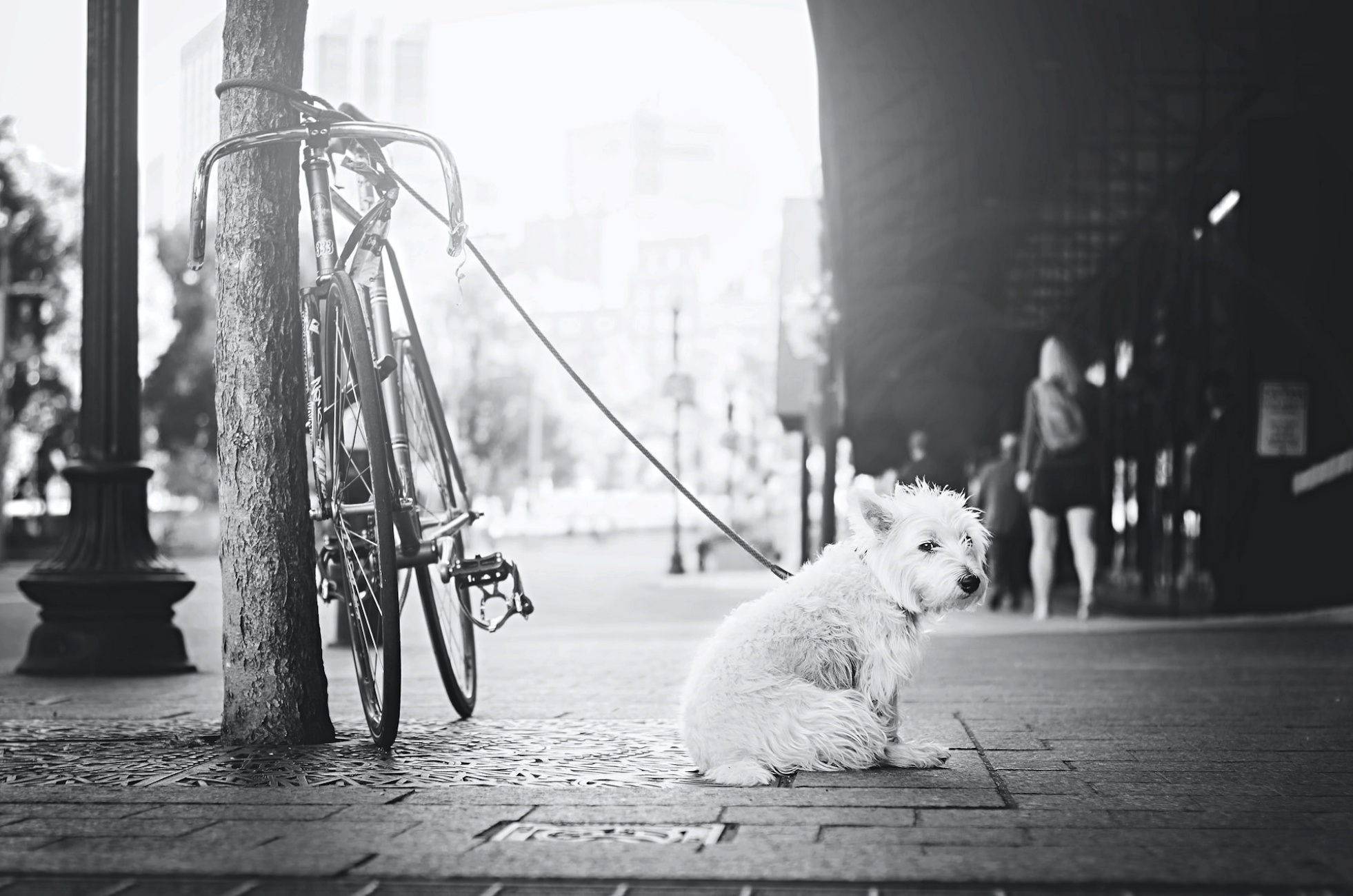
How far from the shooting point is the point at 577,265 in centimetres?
17250

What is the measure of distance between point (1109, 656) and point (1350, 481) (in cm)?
511

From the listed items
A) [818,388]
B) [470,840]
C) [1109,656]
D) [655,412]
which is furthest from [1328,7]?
[655,412]

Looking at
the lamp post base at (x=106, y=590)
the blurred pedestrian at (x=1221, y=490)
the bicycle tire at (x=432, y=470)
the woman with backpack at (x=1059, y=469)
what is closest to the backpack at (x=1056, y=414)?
the woman with backpack at (x=1059, y=469)

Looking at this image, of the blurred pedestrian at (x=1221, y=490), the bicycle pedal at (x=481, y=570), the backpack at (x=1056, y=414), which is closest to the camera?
the bicycle pedal at (x=481, y=570)

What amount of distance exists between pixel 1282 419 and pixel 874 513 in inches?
405

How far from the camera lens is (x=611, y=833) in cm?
364

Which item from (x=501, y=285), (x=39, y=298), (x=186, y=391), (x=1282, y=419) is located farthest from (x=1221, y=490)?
(x=186, y=391)

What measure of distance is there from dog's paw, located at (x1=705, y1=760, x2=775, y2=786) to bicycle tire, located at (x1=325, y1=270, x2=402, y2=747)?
1.11 metres

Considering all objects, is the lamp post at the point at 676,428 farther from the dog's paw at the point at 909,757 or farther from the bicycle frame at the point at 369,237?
the dog's paw at the point at 909,757

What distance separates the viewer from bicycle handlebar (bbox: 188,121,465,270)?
203 inches

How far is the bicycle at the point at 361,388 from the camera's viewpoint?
17.1 feet

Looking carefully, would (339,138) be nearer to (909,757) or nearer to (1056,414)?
(909,757)

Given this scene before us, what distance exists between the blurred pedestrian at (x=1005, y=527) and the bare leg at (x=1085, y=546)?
11.8 ft

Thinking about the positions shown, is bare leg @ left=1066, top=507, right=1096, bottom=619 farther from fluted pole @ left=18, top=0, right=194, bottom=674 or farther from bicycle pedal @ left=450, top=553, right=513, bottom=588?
bicycle pedal @ left=450, top=553, right=513, bottom=588
